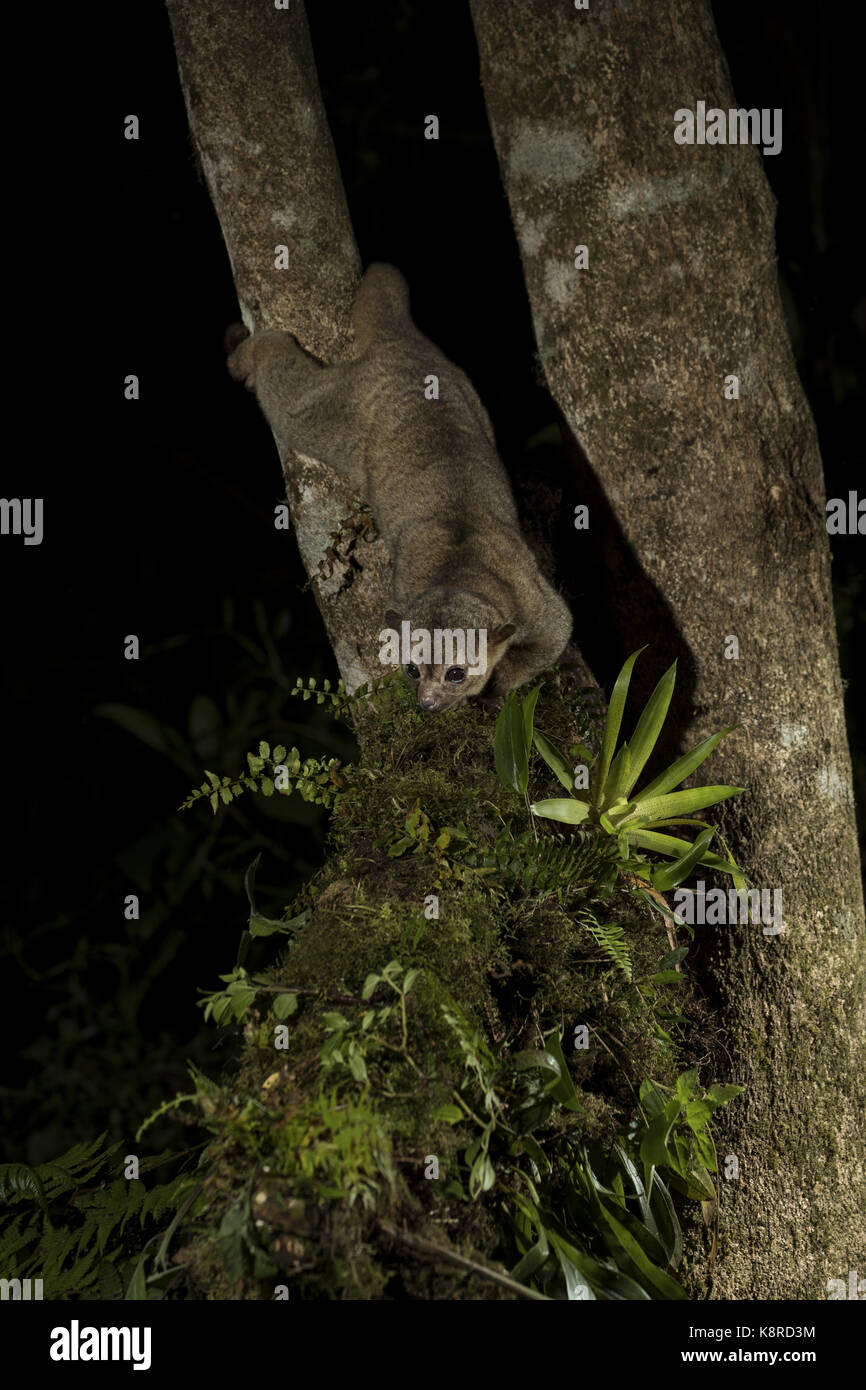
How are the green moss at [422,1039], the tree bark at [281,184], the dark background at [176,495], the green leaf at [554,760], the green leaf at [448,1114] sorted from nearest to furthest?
the green moss at [422,1039]
the green leaf at [448,1114]
the green leaf at [554,760]
the tree bark at [281,184]
the dark background at [176,495]

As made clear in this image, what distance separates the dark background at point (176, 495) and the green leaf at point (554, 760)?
11.4 ft

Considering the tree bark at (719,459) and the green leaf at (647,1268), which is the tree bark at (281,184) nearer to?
the tree bark at (719,459)

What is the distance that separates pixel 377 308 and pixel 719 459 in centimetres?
147

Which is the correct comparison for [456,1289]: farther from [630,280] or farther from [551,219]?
[551,219]

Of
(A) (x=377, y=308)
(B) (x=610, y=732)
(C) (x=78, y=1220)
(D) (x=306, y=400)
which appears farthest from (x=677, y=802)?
(A) (x=377, y=308)

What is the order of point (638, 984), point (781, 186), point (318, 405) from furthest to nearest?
1. point (781, 186)
2. point (318, 405)
3. point (638, 984)

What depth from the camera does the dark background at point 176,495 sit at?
6.16m

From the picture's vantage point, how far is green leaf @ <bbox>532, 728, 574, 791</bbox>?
8.48 ft

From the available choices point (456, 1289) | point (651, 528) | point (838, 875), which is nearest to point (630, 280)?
point (651, 528)

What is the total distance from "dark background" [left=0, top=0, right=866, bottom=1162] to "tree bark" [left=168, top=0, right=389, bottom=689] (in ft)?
8.70

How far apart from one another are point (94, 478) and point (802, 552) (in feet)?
16.0

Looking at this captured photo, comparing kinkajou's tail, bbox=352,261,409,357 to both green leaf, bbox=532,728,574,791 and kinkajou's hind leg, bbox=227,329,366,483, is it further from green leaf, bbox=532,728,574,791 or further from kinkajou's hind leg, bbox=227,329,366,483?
green leaf, bbox=532,728,574,791

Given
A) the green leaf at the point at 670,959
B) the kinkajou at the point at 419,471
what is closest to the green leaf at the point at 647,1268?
the green leaf at the point at 670,959

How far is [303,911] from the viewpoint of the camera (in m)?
2.57
